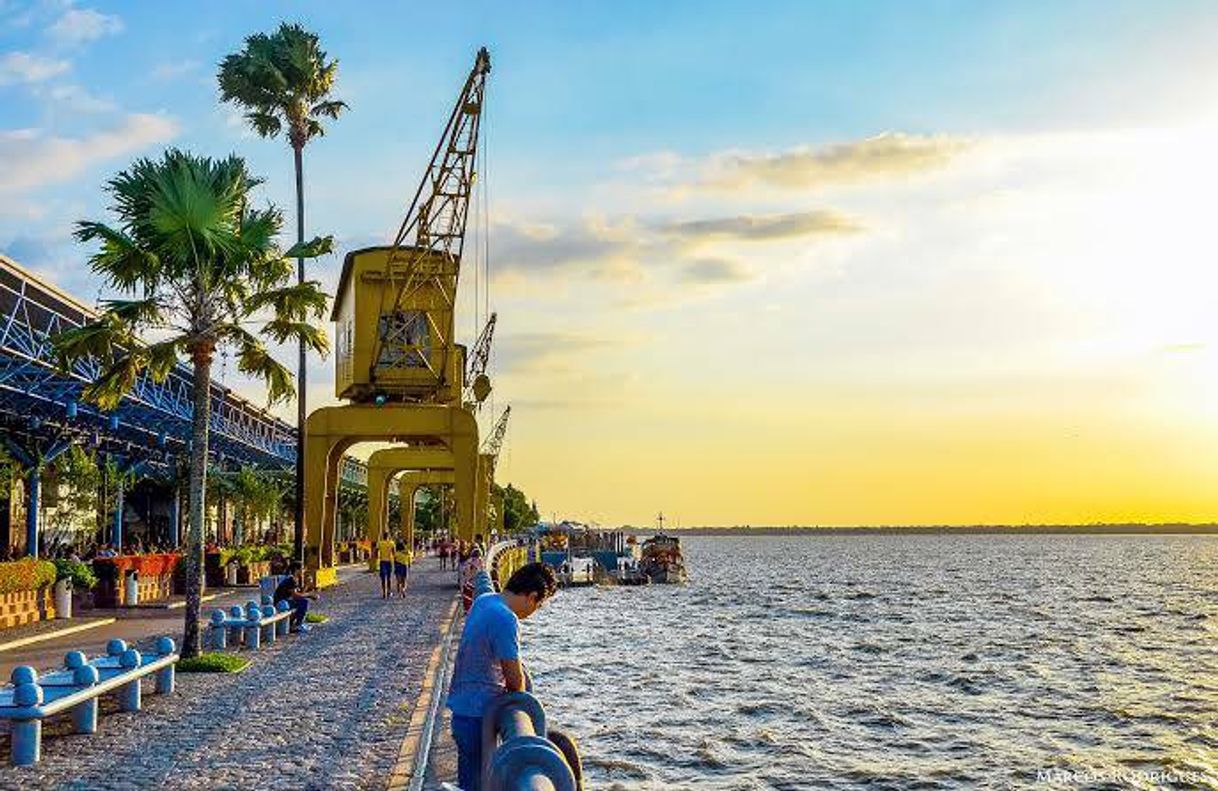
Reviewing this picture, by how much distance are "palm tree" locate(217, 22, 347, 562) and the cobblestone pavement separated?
1902 centimetres

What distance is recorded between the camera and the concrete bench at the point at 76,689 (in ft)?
39.5


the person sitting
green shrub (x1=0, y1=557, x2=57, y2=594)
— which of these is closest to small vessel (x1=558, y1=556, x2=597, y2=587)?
green shrub (x1=0, y1=557, x2=57, y2=594)

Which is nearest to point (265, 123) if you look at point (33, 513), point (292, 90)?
point (292, 90)

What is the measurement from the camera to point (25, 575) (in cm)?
2672

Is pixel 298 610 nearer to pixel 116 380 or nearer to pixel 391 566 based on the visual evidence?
pixel 116 380

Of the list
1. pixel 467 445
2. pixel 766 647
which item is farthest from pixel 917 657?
pixel 467 445

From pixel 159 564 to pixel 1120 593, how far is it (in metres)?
75.7

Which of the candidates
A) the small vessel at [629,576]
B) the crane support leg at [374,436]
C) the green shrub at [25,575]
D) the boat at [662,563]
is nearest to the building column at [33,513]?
the crane support leg at [374,436]

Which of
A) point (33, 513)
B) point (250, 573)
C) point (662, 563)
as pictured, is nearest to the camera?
point (33, 513)

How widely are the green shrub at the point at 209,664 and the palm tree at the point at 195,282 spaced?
293 millimetres

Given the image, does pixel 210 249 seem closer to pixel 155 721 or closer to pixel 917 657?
pixel 155 721

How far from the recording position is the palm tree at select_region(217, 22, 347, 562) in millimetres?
38969

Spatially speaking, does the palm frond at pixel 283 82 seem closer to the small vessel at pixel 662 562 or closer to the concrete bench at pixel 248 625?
the concrete bench at pixel 248 625

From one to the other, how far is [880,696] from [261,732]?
2032cm
